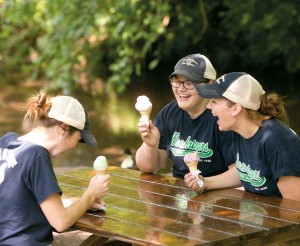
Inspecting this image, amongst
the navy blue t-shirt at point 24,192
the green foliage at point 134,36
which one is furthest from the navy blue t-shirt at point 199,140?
the green foliage at point 134,36

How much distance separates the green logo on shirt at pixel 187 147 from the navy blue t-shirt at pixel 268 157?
333 mm

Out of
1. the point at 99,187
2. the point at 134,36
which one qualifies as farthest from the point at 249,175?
the point at 134,36

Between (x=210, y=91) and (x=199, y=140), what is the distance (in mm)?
530

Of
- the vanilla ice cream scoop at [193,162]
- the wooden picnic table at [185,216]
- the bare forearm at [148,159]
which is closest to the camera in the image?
the wooden picnic table at [185,216]

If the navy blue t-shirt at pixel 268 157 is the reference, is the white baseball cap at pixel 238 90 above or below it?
above

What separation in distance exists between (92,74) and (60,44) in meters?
3.86

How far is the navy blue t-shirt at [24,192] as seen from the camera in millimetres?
3799

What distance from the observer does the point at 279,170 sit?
411 cm

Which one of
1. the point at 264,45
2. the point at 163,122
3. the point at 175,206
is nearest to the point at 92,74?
the point at 264,45

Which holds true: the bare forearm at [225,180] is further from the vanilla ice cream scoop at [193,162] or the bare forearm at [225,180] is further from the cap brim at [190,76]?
the cap brim at [190,76]

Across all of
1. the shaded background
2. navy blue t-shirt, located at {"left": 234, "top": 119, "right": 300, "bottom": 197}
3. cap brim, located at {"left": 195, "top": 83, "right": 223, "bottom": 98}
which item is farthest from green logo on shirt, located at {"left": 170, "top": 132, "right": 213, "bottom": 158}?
the shaded background

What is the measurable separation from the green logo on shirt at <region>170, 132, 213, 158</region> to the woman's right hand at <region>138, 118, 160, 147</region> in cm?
12

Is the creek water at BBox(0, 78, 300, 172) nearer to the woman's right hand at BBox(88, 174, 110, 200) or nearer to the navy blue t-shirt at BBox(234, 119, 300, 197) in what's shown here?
the navy blue t-shirt at BBox(234, 119, 300, 197)

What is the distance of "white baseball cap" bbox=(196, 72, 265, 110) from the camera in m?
4.23
